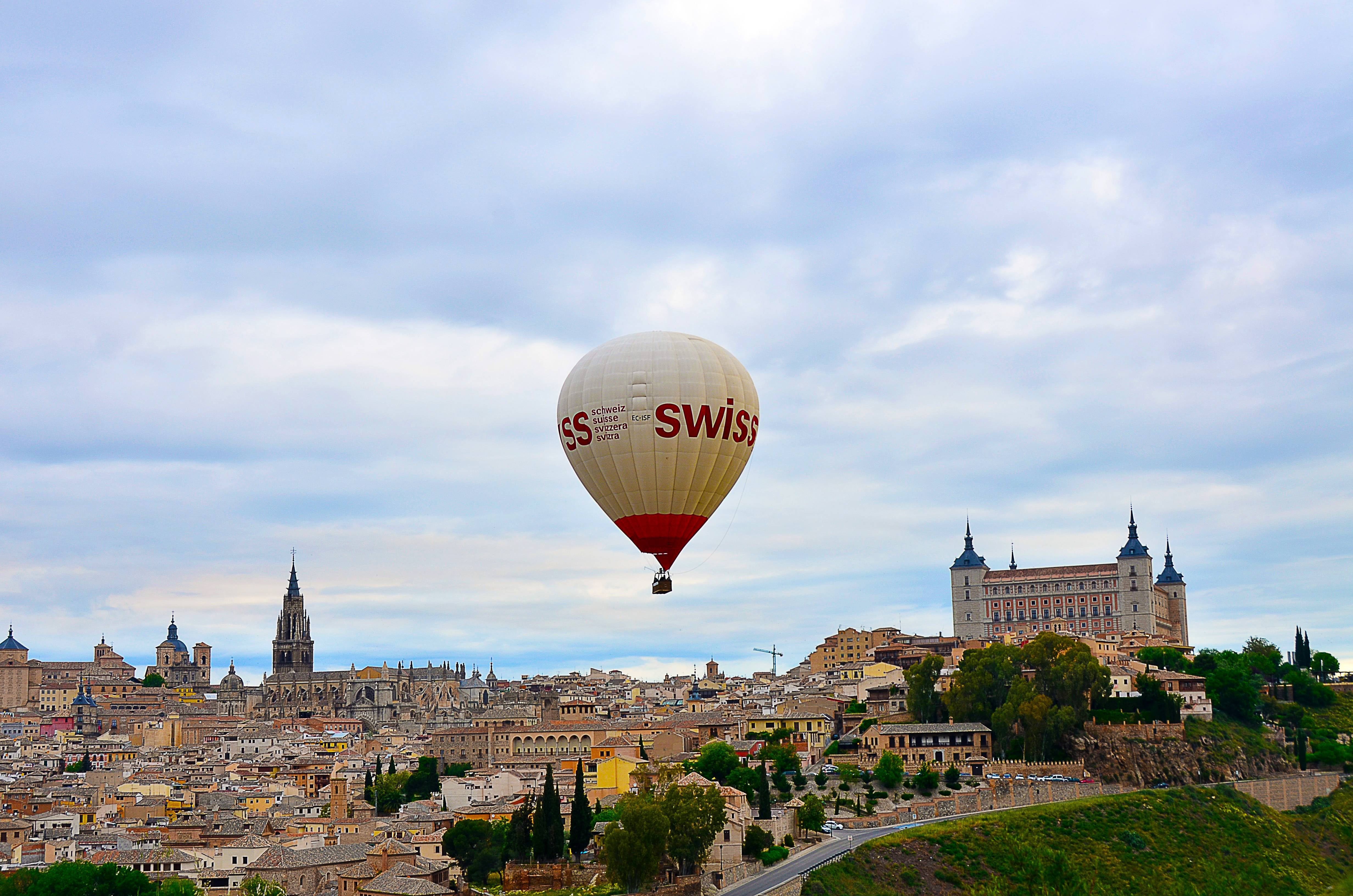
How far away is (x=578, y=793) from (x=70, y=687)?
355 ft

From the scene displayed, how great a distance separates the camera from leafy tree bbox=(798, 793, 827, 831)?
5347 cm

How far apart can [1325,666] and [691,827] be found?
59.8m

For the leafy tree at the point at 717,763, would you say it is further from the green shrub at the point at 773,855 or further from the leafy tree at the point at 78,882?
the leafy tree at the point at 78,882

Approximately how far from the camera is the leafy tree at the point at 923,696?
70.9 m

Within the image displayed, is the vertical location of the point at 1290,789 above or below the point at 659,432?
below

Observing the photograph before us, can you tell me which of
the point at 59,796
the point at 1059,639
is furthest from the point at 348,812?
the point at 1059,639

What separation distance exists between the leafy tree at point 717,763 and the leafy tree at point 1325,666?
1796 inches

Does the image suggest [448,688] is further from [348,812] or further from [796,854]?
[796,854]

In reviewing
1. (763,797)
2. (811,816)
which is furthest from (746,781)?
(811,816)

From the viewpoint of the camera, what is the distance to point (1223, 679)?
245 ft

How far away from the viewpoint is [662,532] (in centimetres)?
3641

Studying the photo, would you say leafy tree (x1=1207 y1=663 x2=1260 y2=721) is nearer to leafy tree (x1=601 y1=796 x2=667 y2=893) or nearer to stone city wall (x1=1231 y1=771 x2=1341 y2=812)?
stone city wall (x1=1231 y1=771 x2=1341 y2=812)

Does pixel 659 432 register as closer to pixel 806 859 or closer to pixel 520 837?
pixel 806 859

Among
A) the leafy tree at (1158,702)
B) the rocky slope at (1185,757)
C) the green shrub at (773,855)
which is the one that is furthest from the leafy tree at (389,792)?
the leafy tree at (1158,702)
